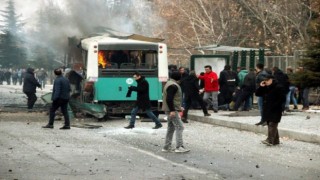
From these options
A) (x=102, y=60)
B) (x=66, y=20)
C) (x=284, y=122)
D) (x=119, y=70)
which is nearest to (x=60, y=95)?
(x=119, y=70)

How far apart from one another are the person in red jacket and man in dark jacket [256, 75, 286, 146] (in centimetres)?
856

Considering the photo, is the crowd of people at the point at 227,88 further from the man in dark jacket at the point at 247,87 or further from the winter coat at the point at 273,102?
the winter coat at the point at 273,102

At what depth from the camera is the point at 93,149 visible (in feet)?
45.8

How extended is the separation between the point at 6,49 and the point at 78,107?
32.8 meters

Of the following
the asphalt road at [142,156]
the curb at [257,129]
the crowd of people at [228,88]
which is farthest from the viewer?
the crowd of people at [228,88]

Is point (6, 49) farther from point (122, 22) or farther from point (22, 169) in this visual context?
point (22, 169)

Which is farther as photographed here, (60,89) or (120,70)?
(120,70)

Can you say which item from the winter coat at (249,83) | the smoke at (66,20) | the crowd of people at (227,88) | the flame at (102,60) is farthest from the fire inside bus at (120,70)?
the smoke at (66,20)

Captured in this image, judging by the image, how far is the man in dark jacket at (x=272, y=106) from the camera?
49.7 ft

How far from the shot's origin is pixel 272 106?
15.2 meters

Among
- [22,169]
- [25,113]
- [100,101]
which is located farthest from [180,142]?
[25,113]

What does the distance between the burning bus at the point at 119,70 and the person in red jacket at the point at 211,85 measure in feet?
5.36

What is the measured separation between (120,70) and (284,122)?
5704 millimetres

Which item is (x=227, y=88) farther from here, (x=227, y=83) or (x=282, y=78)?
(x=282, y=78)
